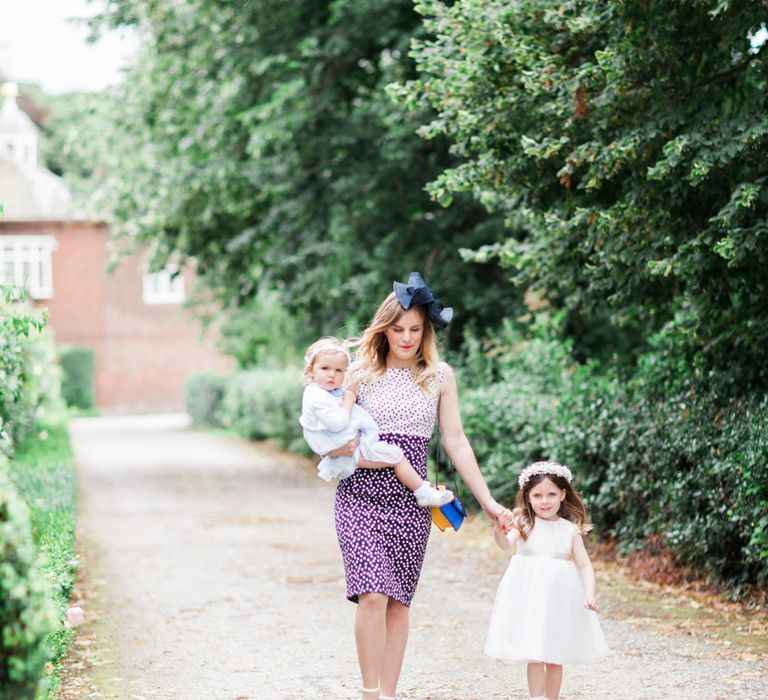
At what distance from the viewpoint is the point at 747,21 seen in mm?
7031

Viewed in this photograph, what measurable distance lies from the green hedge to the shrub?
22.1 m

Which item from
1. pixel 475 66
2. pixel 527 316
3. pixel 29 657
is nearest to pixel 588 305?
pixel 475 66

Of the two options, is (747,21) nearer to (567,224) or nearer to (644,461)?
(567,224)

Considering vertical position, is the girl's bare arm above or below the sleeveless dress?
below

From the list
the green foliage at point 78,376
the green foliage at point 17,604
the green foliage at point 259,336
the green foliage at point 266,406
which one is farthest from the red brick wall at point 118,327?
the green foliage at point 17,604

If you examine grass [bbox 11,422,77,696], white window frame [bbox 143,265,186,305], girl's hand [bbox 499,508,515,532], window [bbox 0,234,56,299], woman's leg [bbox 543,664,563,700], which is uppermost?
window [bbox 0,234,56,299]

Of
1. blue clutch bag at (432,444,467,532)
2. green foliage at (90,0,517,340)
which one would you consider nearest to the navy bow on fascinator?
blue clutch bag at (432,444,467,532)

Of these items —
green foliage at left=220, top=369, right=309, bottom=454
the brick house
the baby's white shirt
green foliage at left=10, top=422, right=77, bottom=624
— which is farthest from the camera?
the brick house

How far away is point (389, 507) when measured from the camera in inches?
194

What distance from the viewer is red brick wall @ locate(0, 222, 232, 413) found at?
43750 mm

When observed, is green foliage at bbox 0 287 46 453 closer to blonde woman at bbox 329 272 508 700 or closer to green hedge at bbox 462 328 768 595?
blonde woman at bbox 329 272 508 700

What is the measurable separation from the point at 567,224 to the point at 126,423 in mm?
31572

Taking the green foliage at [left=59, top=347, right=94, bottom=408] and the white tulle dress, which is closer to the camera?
the white tulle dress

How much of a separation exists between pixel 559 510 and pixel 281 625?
9.91ft
